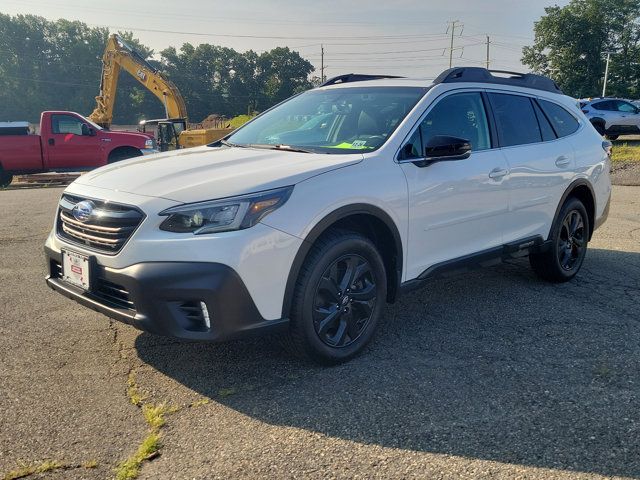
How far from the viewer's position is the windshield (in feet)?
13.3

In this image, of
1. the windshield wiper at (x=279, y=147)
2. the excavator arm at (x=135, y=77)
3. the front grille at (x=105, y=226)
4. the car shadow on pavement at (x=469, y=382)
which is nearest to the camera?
the car shadow on pavement at (x=469, y=382)

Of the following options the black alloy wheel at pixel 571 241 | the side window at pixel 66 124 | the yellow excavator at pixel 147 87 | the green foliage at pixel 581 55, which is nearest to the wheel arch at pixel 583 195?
the black alloy wheel at pixel 571 241

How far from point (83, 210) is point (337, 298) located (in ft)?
5.17

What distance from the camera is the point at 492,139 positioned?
4617mm

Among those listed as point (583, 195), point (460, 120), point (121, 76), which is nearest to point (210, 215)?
point (460, 120)

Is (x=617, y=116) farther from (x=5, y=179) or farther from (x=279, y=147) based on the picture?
(x=279, y=147)

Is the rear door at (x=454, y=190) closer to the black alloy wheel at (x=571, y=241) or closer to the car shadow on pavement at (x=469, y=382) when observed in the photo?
the car shadow on pavement at (x=469, y=382)

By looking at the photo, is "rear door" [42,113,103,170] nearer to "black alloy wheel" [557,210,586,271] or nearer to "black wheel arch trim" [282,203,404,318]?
"black alloy wheel" [557,210,586,271]

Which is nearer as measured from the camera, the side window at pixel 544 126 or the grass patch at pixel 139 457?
the grass patch at pixel 139 457

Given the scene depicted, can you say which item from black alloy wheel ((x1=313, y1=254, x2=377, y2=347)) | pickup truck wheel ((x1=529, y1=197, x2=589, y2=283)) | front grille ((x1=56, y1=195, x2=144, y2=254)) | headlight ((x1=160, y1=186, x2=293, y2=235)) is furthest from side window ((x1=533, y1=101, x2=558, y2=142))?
front grille ((x1=56, y1=195, x2=144, y2=254))

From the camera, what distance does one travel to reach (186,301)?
3068mm

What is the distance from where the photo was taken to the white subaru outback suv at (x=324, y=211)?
3090 mm

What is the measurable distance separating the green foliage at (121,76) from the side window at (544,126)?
80.7 meters

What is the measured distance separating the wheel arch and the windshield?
192 centimetres
